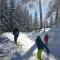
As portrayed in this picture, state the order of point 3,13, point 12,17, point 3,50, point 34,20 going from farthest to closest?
point 34,20, point 12,17, point 3,13, point 3,50

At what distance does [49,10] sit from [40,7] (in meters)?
6.14

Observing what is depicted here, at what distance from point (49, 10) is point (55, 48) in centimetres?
3640

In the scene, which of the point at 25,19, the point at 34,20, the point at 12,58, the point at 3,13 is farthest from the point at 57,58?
the point at 34,20

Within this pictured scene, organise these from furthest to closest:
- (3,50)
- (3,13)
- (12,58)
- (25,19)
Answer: (25,19)
(3,13)
(3,50)
(12,58)

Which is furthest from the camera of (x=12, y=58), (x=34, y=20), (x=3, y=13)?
(x=34, y=20)

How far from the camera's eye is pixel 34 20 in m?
63.6

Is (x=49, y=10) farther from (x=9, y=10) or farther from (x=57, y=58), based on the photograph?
(x=57, y=58)

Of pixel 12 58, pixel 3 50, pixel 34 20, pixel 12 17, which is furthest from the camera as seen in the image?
pixel 34 20

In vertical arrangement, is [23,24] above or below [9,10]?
below

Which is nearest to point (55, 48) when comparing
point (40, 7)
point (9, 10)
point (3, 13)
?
point (3, 13)

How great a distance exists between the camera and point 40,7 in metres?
51.0

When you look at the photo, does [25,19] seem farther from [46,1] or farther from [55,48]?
[55,48]

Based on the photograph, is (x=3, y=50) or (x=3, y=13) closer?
(x=3, y=50)

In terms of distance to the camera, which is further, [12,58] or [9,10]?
[9,10]
